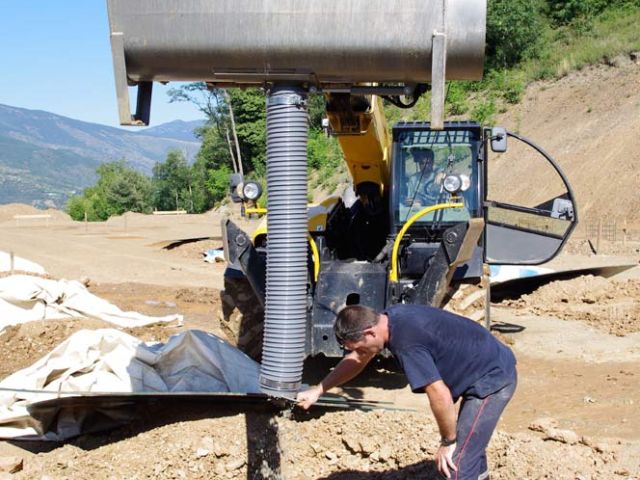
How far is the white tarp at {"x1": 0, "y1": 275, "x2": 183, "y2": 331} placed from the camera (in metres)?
9.98

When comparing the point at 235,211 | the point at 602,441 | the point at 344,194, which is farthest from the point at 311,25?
the point at 235,211

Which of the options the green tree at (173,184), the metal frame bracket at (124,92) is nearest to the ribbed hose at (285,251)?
the metal frame bracket at (124,92)

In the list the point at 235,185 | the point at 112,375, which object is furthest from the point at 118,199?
the point at 112,375

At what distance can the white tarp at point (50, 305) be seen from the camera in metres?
9.98

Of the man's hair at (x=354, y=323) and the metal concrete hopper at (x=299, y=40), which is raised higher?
the metal concrete hopper at (x=299, y=40)

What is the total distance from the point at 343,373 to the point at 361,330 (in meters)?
0.70

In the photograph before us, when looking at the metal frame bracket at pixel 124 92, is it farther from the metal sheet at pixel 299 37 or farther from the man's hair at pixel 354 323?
the man's hair at pixel 354 323

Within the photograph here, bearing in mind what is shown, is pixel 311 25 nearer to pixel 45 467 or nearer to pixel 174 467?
pixel 174 467

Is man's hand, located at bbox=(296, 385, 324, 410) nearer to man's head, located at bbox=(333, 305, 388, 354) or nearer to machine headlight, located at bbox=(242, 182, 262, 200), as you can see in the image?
man's head, located at bbox=(333, 305, 388, 354)

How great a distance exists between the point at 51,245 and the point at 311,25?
20240mm

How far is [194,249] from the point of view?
2262cm

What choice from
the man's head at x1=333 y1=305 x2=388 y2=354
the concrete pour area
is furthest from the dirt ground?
the man's head at x1=333 y1=305 x2=388 y2=354

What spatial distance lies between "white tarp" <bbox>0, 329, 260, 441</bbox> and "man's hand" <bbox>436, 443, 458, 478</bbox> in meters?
2.66

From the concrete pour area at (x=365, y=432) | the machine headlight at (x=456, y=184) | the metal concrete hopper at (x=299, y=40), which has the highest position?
the metal concrete hopper at (x=299, y=40)
